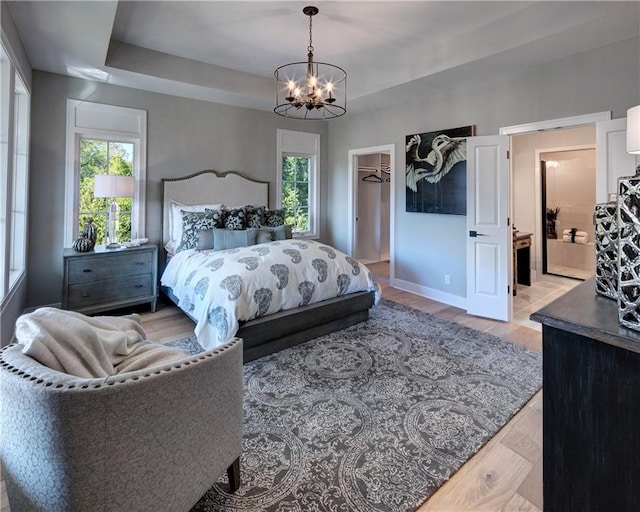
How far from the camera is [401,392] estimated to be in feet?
7.71

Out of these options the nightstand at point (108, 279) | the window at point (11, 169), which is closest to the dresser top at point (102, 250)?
the nightstand at point (108, 279)

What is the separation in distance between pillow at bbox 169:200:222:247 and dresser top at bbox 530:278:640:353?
3998 mm

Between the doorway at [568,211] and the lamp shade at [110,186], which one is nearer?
the lamp shade at [110,186]

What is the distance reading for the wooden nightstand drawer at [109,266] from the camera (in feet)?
11.5

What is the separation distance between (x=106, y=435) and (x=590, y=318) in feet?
4.65

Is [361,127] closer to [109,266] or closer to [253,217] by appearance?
[253,217]

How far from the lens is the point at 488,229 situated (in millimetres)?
3820

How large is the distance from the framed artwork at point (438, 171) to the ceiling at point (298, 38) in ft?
2.06

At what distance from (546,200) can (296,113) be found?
181 inches

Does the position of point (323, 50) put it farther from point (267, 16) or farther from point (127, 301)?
point (127, 301)

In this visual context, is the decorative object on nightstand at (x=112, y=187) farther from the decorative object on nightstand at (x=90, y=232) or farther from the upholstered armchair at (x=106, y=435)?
the upholstered armchair at (x=106, y=435)

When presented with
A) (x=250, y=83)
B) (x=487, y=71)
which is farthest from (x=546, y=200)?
(x=250, y=83)

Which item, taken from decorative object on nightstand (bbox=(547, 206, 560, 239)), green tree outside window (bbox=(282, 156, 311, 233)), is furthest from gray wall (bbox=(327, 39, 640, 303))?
decorative object on nightstand (bbox=(547, 206, 560, 239))

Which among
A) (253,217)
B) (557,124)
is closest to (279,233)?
(253,217)
